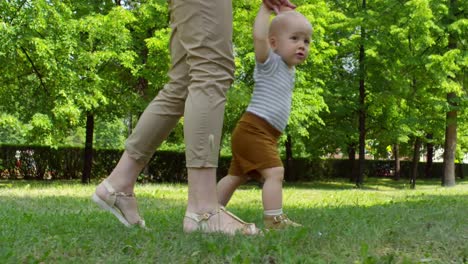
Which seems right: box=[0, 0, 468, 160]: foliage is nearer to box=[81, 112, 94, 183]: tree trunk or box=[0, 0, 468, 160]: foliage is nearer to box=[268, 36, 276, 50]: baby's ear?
box=[81, 112, 94, 183]: tree trunk

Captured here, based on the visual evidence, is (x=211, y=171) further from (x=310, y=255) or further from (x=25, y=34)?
(x=25, y=34)

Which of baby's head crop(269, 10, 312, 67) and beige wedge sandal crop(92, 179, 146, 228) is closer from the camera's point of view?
beige wedge sandal crop(92, 179, 146, 228)

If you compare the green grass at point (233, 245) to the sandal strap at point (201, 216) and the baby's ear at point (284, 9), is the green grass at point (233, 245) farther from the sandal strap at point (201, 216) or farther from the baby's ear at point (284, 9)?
the baby's ear at point (284, 9)

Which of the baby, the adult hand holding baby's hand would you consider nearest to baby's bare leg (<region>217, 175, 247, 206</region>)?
the baby

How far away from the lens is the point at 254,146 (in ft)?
10.7

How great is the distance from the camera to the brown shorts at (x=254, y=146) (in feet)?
10.7

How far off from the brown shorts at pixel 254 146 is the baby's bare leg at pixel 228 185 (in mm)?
96

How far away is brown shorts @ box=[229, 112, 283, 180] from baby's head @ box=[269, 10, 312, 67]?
0.45 meters

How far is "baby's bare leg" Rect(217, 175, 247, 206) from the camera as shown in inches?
138

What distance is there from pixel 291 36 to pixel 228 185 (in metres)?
1.03

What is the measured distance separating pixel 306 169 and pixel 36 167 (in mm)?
13916

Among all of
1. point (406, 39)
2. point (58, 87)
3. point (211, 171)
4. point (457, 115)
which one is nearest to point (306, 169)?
point (457, 115)

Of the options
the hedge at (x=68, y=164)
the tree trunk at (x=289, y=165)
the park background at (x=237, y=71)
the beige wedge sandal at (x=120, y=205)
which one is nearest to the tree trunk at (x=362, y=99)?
the park background at (x=237, y=71)

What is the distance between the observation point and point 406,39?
58.6ft
